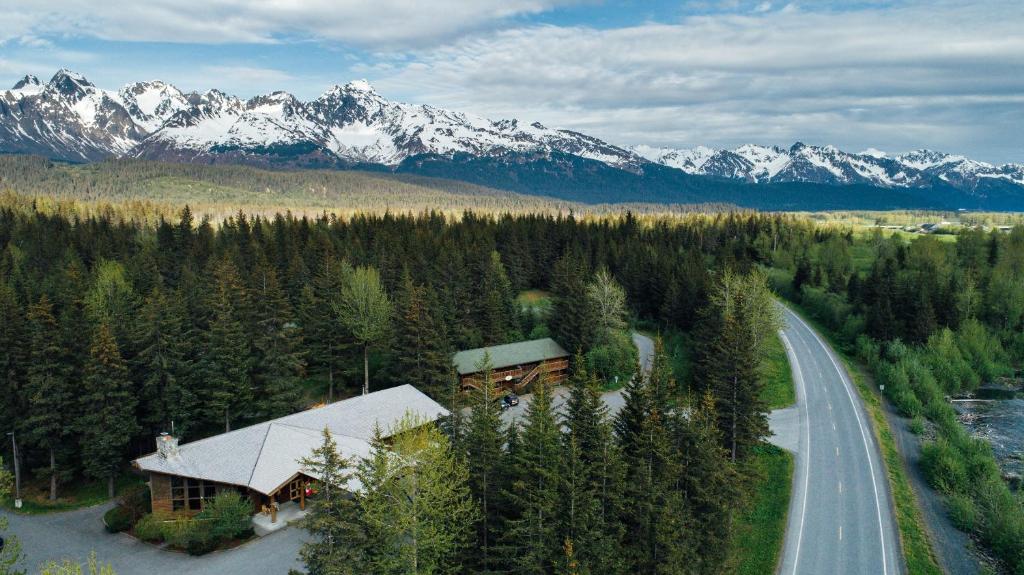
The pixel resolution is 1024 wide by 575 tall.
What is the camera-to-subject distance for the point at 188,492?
38.6 meters

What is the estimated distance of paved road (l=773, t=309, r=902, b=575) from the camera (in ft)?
119

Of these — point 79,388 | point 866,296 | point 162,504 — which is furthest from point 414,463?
point 866,296

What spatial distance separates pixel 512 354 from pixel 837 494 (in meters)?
32.8

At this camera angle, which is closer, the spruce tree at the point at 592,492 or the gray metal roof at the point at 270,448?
the spruce tree at the point at 592,492

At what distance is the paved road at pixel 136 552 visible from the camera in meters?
33.6

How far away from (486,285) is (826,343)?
1863 inches

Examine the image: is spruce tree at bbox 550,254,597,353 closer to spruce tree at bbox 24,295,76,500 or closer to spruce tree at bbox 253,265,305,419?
spruce tree at bbox 253,265,305,419

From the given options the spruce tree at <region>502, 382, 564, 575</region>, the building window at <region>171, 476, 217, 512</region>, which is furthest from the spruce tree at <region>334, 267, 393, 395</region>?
the spruce tree at <region>502, 382, 564, 575</region>

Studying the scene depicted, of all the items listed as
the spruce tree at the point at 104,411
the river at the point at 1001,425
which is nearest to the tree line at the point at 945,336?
the river at the point at 1001,425

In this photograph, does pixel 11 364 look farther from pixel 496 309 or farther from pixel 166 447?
pixel 496 309

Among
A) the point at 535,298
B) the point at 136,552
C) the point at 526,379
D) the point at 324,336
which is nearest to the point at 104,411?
the point at 136,552

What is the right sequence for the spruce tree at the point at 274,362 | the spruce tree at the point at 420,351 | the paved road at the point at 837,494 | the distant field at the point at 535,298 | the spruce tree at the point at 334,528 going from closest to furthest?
the spruce tree at the point at 334,528 < the paved road at the point at 837,494 < the spruce tree at the point at 274,362 < the spruce tree at the point at 420,351 < the distant field at the point at 535,298

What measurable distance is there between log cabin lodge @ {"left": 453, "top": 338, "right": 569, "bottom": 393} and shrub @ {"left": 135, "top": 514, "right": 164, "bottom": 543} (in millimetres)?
29529

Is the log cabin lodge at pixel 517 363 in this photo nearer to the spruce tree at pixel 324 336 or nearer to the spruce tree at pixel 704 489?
the spruce tree at pixel 324 336
